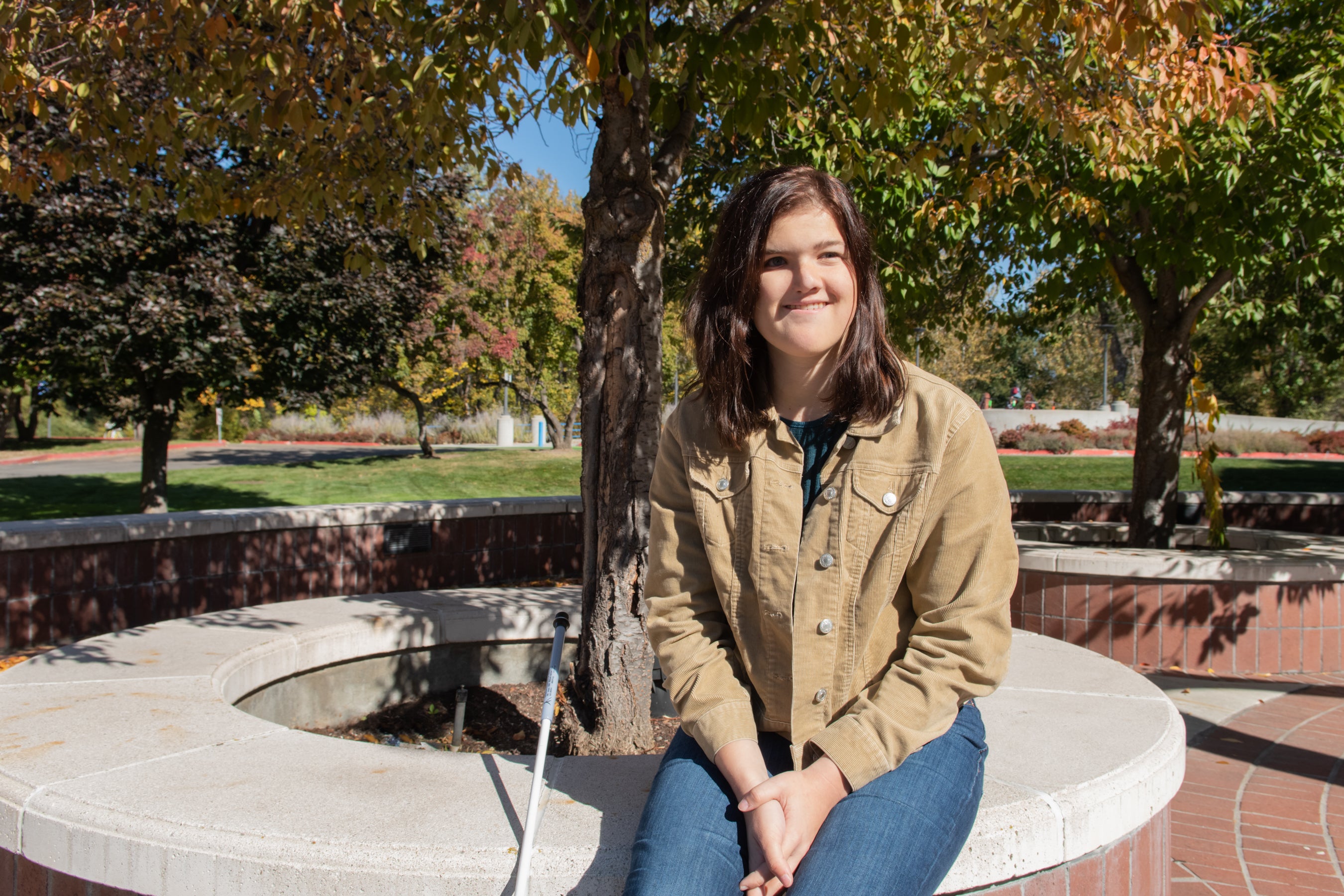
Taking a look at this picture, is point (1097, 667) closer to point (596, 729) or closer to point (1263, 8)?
point (596, 729)

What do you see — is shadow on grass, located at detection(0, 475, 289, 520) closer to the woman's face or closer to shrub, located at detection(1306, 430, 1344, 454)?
the woman's face

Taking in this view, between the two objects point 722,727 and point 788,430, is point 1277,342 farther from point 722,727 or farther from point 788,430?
point 722,727

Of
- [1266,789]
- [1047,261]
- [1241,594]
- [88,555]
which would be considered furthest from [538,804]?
[1047,261]

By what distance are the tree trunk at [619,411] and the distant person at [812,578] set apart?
4.41 ft

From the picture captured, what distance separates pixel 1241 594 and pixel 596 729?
4232 mm

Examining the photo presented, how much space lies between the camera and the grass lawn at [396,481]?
11.9 meters

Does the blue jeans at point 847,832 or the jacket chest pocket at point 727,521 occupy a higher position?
the jacket chest pocket at point 727,521

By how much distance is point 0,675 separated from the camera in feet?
10.3

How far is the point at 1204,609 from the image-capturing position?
555 cm

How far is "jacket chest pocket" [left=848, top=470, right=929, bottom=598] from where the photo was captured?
1.81 metres

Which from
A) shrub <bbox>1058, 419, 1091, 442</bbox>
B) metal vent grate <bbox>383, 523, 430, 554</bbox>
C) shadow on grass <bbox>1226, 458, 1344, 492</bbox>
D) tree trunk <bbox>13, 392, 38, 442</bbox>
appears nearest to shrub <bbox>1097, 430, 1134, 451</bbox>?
shrub <bbox>1058, 419, 1091, 442</bbox>

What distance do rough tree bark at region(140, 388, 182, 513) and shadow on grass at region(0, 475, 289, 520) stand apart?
34.6 inches

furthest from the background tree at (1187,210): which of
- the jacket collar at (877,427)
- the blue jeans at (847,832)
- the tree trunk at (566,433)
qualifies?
the tree trunk at (566,433)

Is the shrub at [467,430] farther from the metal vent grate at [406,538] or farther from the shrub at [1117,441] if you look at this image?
the metal vent grate at [406,538]
